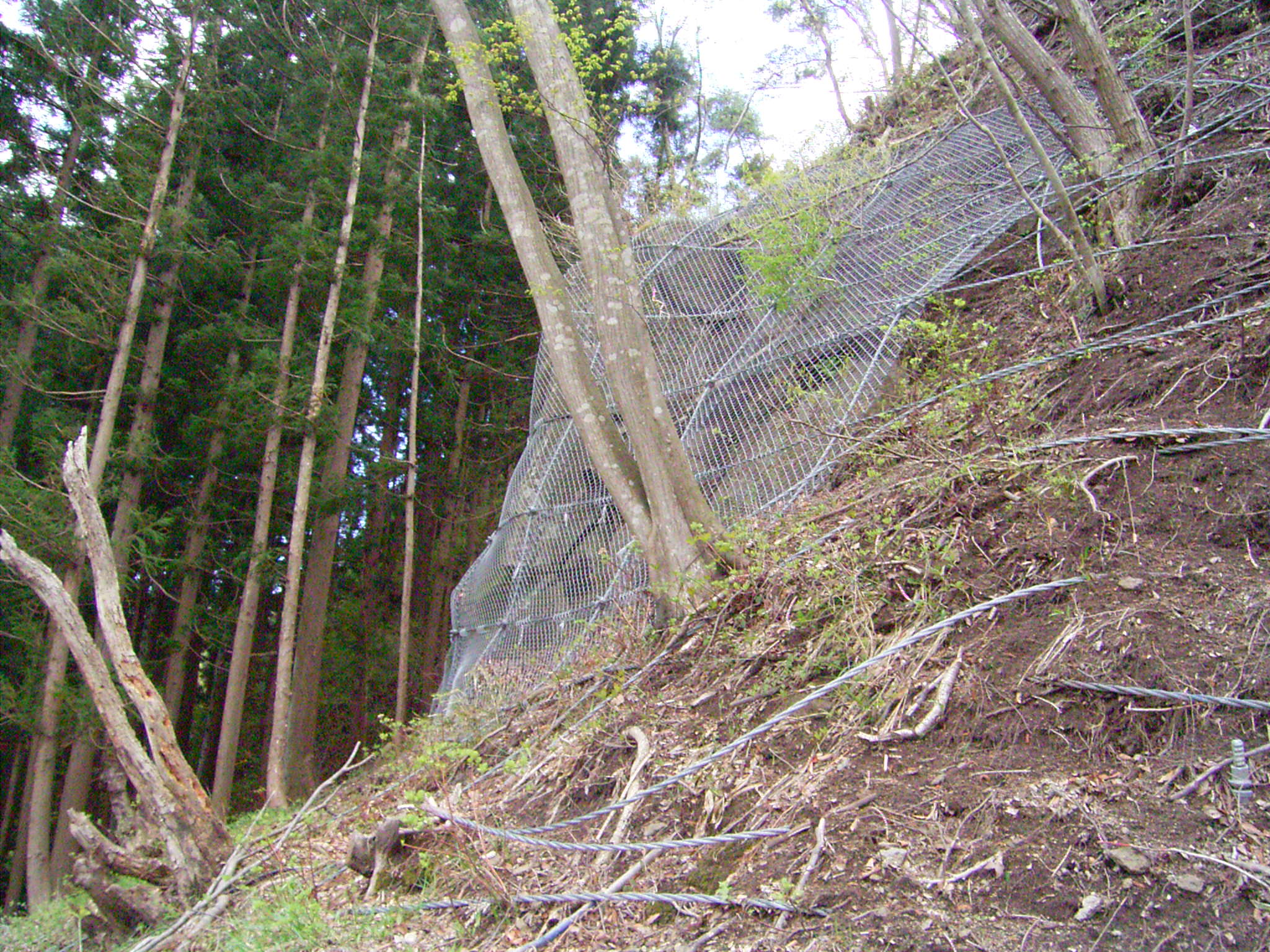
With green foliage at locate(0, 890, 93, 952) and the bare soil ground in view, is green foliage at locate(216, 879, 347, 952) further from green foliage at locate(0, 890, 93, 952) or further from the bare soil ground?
green foliage at locate(0, 890, 93, 952)

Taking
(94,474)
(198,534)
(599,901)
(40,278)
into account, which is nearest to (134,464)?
(94,474)

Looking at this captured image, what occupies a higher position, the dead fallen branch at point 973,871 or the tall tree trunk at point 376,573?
the tall tree trunk at point 376,573

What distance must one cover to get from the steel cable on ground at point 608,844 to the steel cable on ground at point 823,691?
5.2 inches

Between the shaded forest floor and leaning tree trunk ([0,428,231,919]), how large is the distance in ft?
1.29

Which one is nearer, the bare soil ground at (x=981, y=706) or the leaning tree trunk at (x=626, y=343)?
the bare soil ground at (x=981, y=706)

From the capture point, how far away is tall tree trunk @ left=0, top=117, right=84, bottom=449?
979 cm

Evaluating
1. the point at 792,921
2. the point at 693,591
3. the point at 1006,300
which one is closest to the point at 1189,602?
the point at 792,921

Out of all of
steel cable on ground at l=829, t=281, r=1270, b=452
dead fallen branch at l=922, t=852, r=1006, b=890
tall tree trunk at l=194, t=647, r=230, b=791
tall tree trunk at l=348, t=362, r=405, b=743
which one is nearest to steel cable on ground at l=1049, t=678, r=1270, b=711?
dead fallen branch at l=922, t=852, r=1006, b=890

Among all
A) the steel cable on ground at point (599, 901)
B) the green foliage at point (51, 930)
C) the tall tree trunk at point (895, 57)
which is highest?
the tall tree trunk at point (895, 57)

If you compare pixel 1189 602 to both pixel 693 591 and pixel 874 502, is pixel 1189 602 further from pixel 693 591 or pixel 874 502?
pixel 693 591

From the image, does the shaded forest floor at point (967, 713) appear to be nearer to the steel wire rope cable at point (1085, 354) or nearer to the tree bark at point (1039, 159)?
the steel wire rope cable at point (1085, 354)

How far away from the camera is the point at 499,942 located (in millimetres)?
2566

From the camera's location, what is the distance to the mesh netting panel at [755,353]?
18.8 ft

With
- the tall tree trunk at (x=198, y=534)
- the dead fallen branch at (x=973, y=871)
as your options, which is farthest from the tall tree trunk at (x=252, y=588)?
the dead fallen branch at (x=973, y=871)
